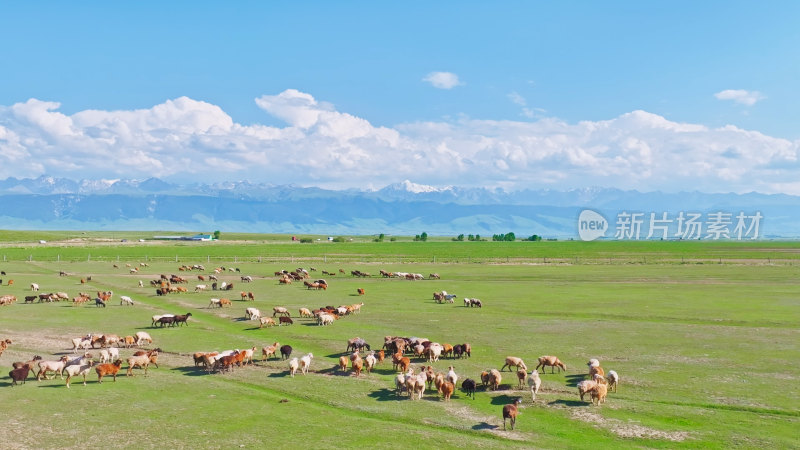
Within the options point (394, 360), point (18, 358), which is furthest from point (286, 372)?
point (18, 358)

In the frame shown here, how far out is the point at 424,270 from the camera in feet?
272

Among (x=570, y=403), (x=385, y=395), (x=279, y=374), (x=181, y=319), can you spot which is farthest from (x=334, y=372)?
(x=181, y=319)

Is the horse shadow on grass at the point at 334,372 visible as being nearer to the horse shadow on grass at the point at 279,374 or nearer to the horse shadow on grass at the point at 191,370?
the horse shadow on grass at the point at 279,374

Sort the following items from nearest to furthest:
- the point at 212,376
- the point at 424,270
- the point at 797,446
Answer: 1. the point at 797,446
2. the point at 212,376
3. the point at 424,270

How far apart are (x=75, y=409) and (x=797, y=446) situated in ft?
73.2

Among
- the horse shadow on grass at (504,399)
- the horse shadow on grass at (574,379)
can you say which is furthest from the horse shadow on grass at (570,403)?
the horse shadow on grass at (574,379)

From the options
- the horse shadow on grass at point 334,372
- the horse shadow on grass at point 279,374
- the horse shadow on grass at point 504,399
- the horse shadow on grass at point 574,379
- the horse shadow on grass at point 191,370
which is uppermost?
the horse shadow on grass at point 574,379

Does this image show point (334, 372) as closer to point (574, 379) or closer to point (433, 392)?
point (433, 392)

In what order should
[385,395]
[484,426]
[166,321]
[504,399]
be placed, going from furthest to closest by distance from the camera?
[166,321], [385,395], [504,399], [484,426]

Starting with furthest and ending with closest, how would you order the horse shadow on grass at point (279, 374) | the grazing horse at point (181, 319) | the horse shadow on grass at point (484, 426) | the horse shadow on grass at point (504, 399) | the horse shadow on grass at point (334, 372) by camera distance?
the grazing horse at point (181, 319)
the horse shadow on grass at point (334, 372)
the horse shadow on grass at point (279, 374)
the horse shadow on grass at point (504, 399)
the horse shadow on grass at point (484, 426)

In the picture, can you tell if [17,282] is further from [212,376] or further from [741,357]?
[741,357]

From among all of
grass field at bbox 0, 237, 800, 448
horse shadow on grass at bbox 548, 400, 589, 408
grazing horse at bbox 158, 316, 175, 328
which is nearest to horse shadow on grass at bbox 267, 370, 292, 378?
grass field at bbox 0, 237, 800, 448

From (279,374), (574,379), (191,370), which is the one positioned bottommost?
(191,370)

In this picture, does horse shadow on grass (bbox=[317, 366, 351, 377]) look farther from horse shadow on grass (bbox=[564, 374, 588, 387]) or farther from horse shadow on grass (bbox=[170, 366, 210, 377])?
horse shadow on grass (bbox=[564, 374, 588, 387])
